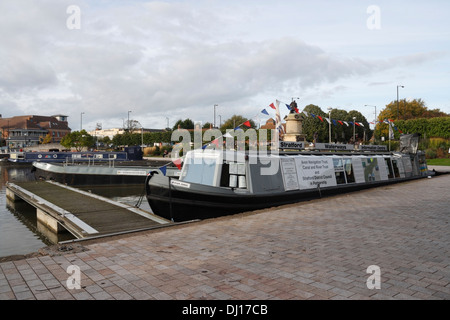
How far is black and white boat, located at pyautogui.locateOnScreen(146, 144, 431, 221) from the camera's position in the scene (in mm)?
10438

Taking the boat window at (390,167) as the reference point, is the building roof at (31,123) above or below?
above

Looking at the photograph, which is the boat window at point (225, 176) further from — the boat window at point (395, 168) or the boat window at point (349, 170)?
the boat window at point (395, 168)

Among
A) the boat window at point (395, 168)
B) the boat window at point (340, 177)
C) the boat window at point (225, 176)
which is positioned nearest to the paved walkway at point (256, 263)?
the boat window at point (225, 176)

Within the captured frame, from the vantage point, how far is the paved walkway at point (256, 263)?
4.52 meters

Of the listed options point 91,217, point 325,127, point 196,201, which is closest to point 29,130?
point 325,127

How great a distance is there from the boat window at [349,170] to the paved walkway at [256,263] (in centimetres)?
643

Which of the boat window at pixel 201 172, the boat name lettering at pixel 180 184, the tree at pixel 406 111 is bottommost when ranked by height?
the boat name lettering at pixel 180 184

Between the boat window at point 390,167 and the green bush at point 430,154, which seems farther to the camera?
the green bush at point 430,154

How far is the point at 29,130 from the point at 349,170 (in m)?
118

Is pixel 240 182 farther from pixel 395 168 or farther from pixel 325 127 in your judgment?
pixel 325 127

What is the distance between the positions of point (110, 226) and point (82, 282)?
5.10 meters

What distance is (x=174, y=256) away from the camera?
6020mm

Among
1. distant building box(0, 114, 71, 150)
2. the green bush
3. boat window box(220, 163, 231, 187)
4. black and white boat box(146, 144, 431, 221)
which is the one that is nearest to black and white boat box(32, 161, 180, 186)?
black and white boat box(146, 144, 431, 221)
